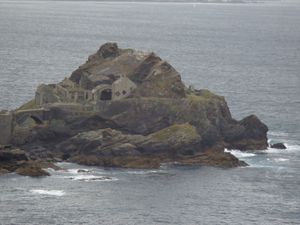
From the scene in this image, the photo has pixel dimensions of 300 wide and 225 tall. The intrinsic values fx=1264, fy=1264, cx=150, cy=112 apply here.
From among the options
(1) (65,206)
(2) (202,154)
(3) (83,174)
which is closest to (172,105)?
(2) (202,154)

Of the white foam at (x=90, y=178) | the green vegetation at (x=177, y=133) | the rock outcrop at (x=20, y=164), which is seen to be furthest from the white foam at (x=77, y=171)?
the green vegetation at (x=177, y=133)

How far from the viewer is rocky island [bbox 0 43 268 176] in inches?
5689

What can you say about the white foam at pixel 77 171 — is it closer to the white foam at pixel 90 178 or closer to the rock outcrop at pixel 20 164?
the white foam at pixel 90 178

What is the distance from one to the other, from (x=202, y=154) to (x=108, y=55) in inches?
1008

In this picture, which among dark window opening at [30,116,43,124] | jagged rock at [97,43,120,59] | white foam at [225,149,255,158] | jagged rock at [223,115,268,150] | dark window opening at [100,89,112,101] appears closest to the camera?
white foam at [225,149,255,158]

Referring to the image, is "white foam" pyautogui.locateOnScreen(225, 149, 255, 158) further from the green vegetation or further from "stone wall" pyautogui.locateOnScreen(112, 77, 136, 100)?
"stone wall" pyautogui.locateOnScreen(112, 77, 136, 100)

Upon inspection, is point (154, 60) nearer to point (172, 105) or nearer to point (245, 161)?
point (172, 105)

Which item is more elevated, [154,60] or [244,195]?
[154,60]

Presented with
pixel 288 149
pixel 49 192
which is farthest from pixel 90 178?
pixel 288 149

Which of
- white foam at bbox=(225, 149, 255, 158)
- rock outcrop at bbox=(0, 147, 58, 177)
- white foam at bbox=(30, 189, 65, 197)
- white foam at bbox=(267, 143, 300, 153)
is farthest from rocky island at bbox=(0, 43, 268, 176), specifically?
white foam at bbox=(30, 189, 65, 197)

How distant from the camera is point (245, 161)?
148m

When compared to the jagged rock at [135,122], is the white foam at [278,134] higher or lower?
lower

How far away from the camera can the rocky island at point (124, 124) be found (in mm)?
144500

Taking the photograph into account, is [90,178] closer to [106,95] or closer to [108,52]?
[106,95]
